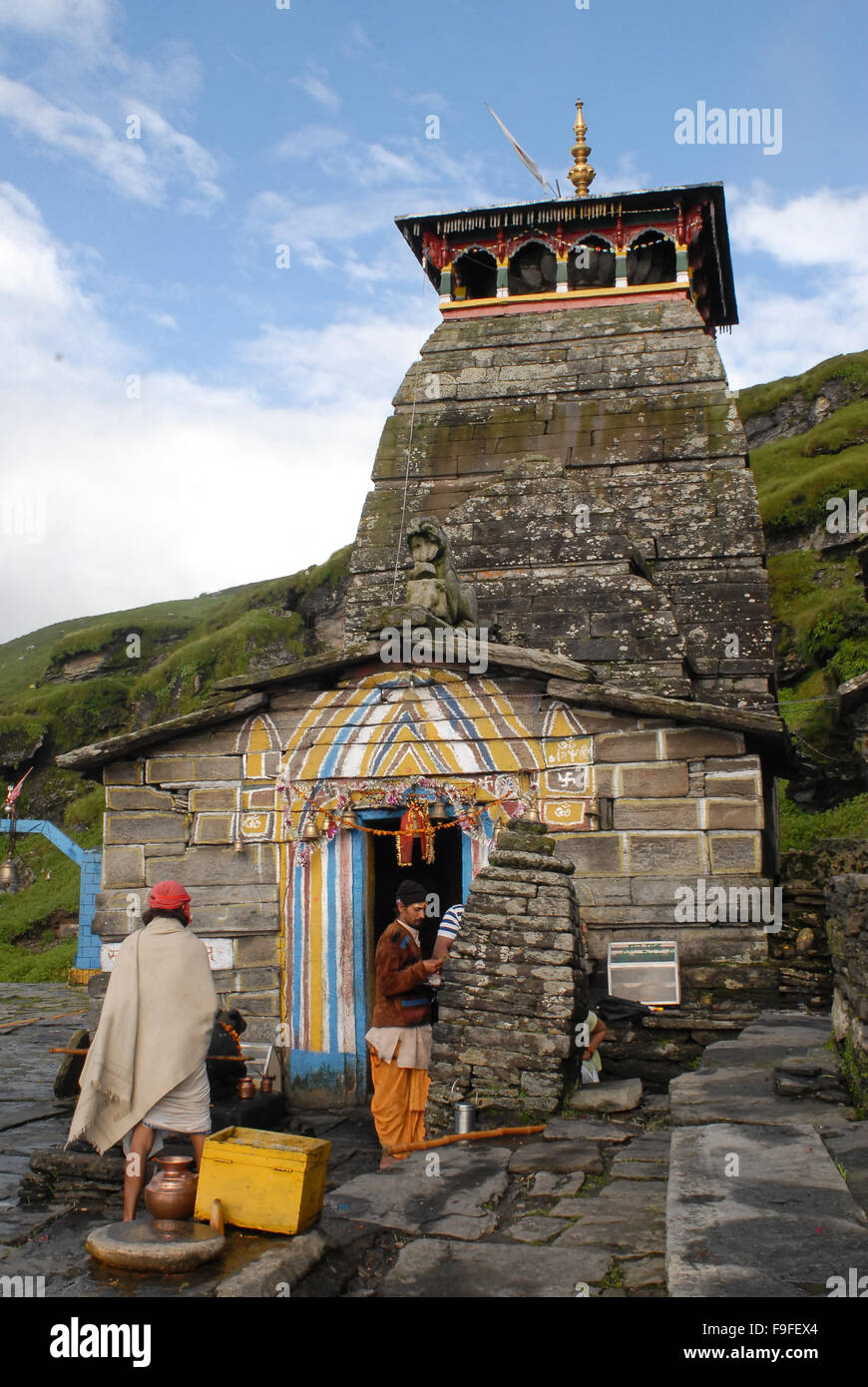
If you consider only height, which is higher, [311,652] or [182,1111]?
[311,652]

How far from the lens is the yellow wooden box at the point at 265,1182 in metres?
5.23

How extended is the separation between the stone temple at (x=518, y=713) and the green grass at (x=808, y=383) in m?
25.4

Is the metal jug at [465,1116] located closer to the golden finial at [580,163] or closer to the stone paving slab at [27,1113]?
the stone paving slab at [27,1113]

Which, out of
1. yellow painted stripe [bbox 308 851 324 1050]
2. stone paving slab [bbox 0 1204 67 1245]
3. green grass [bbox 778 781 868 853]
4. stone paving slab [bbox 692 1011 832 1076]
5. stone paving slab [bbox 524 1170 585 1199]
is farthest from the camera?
green grass [bbox 778 781 868 853]

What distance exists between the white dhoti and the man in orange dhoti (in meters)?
1.86

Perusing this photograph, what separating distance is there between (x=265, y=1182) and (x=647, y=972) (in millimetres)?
4969

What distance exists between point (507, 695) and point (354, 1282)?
5957mm

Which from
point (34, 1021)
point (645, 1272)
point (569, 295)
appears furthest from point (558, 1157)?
point (569, 295)

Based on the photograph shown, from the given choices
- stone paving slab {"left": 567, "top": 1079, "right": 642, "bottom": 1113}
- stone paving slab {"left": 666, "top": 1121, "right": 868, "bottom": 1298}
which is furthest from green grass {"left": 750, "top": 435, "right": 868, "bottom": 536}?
stone paving slab {"left": 666, "top": 1121, "right": 868, "bottom": 1298}

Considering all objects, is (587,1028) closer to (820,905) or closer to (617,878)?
(617,878)

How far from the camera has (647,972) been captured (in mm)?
9531

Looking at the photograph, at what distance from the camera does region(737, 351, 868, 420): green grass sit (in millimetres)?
41312

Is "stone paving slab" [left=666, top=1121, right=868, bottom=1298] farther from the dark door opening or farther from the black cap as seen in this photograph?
the dark door opening

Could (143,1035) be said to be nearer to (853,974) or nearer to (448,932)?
(448,932)
